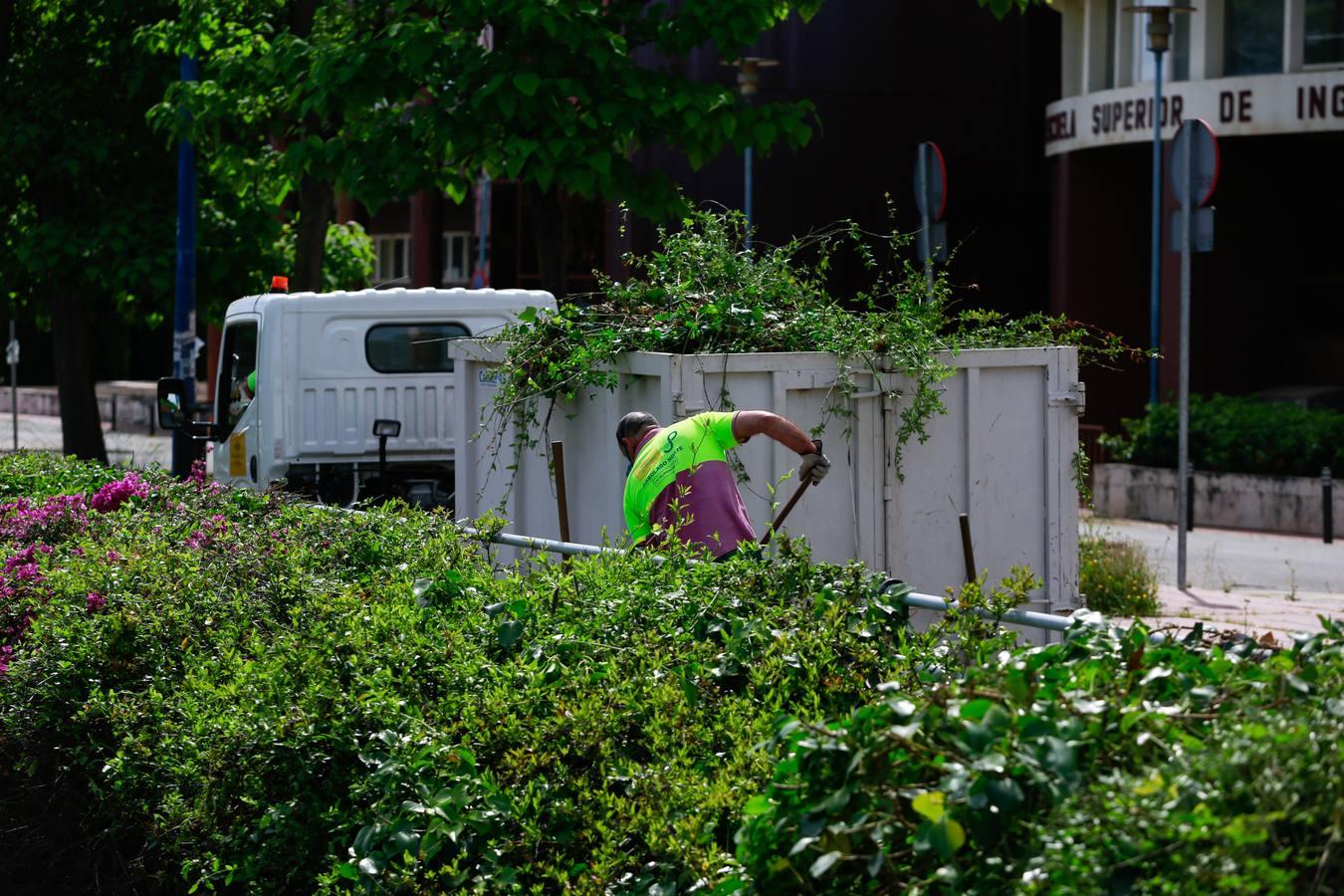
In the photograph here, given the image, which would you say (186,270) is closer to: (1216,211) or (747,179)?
(747,179)

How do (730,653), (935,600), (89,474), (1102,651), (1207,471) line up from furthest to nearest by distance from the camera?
(1207,471) < (89,474) < (935,600) < (730,653) < (1102,651)

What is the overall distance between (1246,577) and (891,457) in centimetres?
859

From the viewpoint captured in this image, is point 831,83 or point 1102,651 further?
point 831,83

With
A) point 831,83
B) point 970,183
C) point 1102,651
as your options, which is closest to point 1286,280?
point 970,183

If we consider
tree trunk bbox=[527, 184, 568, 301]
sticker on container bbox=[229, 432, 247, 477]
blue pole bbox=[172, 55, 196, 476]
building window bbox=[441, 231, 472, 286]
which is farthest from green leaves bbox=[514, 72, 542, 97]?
building window bbox=[441, 231, 472, 286]

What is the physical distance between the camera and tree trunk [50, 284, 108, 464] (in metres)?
22.0

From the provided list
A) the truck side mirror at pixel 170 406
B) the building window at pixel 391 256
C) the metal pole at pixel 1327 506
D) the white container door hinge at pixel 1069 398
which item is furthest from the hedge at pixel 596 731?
the building window at pixel 391 256

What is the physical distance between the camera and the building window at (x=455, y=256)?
40562mm

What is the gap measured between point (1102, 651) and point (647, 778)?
0.99m

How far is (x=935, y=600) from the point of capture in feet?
15.6

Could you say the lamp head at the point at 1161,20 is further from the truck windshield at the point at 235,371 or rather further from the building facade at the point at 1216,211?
the truck windshield at the point at 235,371

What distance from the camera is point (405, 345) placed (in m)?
13.6

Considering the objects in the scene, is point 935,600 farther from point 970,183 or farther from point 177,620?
point 970,183

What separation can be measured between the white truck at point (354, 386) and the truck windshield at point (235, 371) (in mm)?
140
